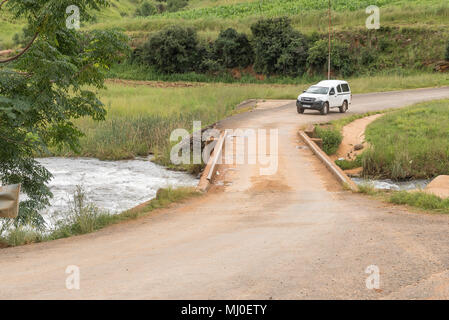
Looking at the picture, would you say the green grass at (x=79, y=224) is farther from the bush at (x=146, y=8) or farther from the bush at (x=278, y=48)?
the bush at (x=146, y=8)

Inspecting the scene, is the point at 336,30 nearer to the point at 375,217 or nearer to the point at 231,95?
the point at 231,95

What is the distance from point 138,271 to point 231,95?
34.3m

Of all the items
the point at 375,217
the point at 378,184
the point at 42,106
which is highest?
the point at 42,106

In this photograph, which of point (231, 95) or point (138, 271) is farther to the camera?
point (231, 95)

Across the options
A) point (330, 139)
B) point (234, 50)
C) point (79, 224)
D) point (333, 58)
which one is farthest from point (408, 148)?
point (234, 50)

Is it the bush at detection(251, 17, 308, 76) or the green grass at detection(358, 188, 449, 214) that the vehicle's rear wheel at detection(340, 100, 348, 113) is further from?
the bush at detection(251, 17, 308, 76)

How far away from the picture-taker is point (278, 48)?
2329 inches

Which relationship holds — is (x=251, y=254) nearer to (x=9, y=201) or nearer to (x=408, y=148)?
(x=9, y=201)

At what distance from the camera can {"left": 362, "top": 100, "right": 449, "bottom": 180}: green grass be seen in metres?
20.7

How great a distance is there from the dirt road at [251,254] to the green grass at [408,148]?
706 cm

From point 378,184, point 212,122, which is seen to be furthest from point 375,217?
point 212,122

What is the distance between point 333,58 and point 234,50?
1162 centimetres

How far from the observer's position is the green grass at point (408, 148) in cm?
2070

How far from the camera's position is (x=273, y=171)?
17672mm
